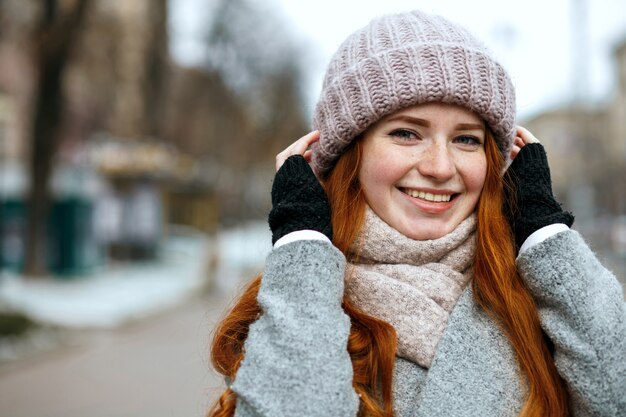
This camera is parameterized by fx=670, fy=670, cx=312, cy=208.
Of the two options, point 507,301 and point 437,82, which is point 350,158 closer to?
point 437,82

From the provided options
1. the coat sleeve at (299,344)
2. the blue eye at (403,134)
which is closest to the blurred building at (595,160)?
the blue eye at (403,134)

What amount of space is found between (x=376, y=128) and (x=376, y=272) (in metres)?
0.41

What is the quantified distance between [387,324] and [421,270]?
0.61ft

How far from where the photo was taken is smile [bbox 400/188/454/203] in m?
1.88

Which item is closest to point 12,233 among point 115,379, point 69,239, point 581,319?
point 69,239

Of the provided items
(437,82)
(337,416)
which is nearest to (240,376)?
(337,416)

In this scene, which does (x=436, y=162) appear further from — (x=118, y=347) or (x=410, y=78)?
(x=118, y=347)

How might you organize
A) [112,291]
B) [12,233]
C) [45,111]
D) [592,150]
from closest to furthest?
[45,111] → [112,291] → [12,233] → [592,150]

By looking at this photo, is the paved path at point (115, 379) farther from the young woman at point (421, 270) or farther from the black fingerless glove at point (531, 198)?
the black fingerless glove at point (531, 198)

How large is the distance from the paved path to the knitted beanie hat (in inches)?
129

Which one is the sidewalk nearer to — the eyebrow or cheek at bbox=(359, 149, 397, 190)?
cheek at bbox=(359, 149, 397, 190)

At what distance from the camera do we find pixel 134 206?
1991 centimetres

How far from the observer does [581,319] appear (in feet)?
5.47

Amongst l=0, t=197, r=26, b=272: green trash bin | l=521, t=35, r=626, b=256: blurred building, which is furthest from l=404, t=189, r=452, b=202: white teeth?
l=0, t=197, r=26, b=272: green trash bin
